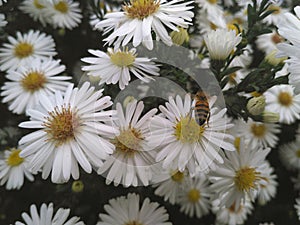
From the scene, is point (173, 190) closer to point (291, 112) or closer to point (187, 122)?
point (187, 122)

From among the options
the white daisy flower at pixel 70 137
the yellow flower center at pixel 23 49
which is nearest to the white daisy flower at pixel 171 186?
the white daisy flower at pixel 70 137

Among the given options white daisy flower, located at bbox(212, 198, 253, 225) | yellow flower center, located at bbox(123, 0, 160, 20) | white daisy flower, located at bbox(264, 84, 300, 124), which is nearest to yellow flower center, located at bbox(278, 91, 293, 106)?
white daisy flower, located at bbox(264, 84, 300, 124)

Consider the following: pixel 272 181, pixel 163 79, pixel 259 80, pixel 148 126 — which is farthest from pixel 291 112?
pixel 148 126

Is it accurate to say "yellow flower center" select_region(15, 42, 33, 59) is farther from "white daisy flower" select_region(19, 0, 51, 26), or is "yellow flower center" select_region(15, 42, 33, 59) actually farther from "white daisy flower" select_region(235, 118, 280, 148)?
"white daisy flower" select_region(235, 118, 280, 148)

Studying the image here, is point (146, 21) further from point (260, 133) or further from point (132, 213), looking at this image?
point (260, 133)

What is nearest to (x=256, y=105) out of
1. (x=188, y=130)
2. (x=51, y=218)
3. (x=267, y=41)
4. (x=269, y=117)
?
(x=269, y=117)
